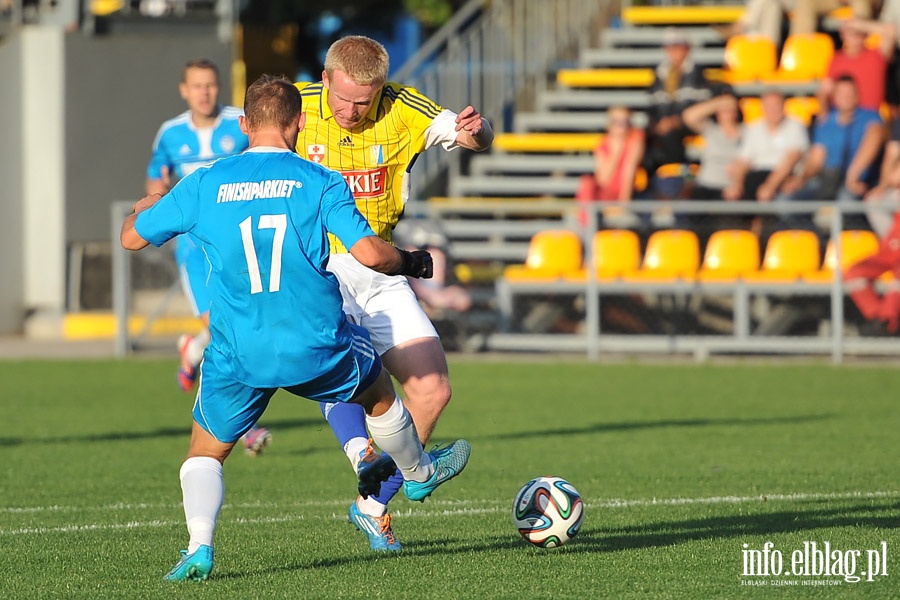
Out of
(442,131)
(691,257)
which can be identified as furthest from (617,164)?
(442,131)

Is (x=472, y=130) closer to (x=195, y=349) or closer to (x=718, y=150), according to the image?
(x=195, y=349)

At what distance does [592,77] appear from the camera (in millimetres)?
20688

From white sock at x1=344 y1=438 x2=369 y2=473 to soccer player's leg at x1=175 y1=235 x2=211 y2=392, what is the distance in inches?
134

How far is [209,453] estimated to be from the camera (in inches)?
227

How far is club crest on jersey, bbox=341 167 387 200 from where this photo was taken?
6.66m

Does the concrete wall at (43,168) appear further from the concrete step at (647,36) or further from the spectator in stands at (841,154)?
the spectator in stands at (841,154)

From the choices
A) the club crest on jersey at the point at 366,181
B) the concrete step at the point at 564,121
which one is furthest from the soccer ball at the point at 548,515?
the concrete step at the point at 564,121

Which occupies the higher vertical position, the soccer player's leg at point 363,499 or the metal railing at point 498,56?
the metal railing at point 498,56

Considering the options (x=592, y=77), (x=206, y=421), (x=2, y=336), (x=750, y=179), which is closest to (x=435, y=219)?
(x=750, y=179)

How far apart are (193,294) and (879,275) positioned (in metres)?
7.28

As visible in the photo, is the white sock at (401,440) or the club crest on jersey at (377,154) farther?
the club crest on jersey at (377,154)

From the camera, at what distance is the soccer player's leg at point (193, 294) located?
10.1 metres

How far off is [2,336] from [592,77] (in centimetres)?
801

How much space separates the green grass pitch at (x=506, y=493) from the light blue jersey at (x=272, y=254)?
2.64 feet
